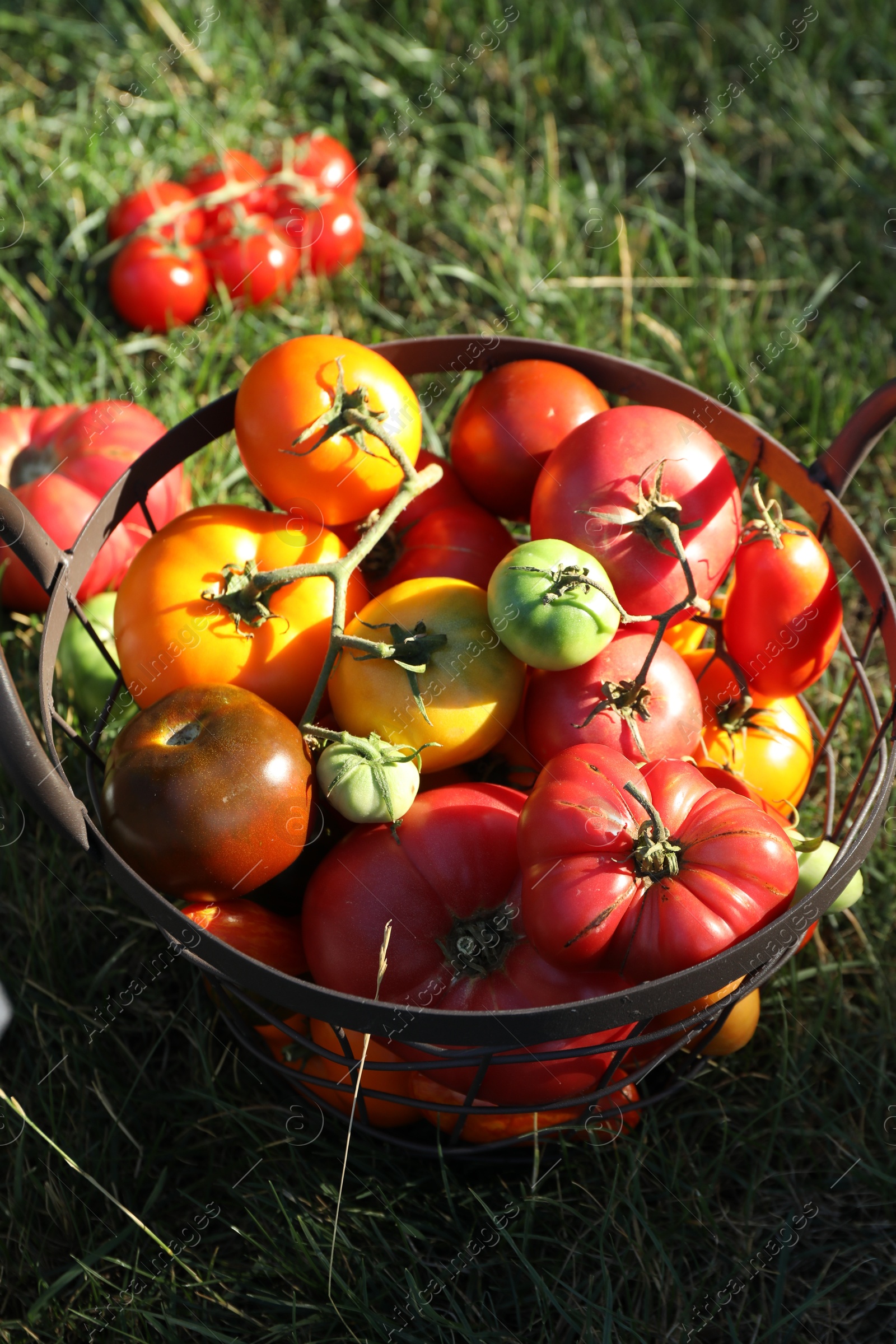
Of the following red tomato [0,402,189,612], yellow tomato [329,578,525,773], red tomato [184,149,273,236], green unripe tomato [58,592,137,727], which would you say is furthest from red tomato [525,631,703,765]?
red tomato [184,149,273,236]

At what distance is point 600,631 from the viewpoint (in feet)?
5.58

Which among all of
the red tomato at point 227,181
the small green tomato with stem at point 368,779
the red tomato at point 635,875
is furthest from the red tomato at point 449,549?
the red tomato at point 227,181

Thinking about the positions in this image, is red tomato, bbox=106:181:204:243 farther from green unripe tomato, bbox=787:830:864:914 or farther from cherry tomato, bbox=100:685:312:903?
green unripe tomato, bbox=787:830:864:914

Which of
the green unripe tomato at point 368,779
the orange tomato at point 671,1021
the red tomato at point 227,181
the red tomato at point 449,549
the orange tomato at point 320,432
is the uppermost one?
the red tomato at point 227,181

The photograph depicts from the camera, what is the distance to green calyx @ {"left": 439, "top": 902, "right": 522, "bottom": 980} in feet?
5.50

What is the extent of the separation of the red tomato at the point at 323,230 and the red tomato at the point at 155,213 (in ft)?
0.85

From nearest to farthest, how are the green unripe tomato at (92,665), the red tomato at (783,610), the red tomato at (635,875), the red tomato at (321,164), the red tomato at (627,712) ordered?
the red tomato at (635,875)
the red tomato at (627,712)
the red tomato at (783,610)
the green unripe tomato at (92,665)
the red tomato at (321,164)

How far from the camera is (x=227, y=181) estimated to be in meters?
3.24

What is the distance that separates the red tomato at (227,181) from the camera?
3.24m

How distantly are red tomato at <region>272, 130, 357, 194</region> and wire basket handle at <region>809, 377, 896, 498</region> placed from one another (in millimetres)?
2060

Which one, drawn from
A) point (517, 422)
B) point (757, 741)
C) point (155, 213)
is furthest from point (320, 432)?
point (155, 213)

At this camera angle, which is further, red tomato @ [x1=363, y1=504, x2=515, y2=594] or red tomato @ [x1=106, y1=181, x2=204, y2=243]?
red tomato @ [x1=106, y1=181, x2=204, y2=243]

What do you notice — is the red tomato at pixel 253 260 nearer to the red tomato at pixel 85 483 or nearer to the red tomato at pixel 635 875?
the red tomato at pixel 85 483

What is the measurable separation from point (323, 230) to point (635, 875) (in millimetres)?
2500
